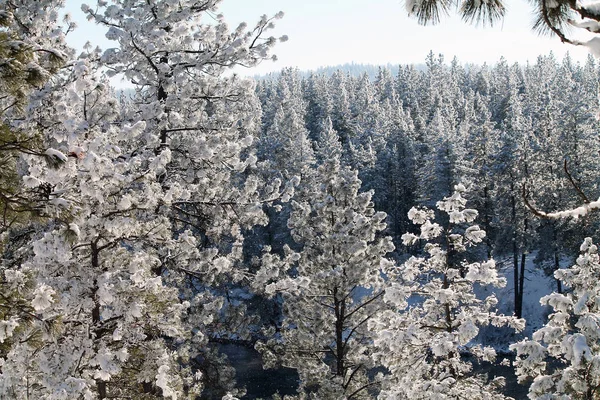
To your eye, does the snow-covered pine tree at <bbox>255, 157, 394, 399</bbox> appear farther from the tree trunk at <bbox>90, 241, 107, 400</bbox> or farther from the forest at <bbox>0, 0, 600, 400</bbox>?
the tree trunk at <bbox>90, 241, 107, 400</bbox>

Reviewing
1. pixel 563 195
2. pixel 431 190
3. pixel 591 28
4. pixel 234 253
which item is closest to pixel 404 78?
pixel 431 190

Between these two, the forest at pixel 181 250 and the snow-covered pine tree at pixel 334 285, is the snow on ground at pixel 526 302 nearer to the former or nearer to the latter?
the snow-covered pine tree at pixel 334 285

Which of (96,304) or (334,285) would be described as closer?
(96,304)

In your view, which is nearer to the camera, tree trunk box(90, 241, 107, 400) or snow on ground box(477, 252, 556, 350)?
tree trunk box(90, 241, 107, 400)

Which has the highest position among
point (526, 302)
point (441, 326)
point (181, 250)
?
point (181, 250)

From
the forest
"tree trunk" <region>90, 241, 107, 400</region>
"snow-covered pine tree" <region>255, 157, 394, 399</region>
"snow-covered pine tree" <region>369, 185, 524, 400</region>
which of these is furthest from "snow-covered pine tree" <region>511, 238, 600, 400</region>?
"tree trunk" <region>90, 241, 107, 400</region>

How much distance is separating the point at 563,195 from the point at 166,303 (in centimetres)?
3386

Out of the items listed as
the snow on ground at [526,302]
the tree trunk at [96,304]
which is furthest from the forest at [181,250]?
the snow on ground at [526,302]

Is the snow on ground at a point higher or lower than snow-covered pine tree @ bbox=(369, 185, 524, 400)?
lower

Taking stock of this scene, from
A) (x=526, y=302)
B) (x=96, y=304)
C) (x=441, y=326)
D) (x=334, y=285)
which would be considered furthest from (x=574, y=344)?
(x=526, y=302)

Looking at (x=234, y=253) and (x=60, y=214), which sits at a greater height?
(x=60, y=214)

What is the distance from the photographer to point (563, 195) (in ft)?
115

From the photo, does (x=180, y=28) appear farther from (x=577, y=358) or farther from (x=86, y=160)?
(x=577, y=358)

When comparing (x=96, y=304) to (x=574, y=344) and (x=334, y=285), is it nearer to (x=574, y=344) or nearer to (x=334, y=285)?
(x=574, y=344)
